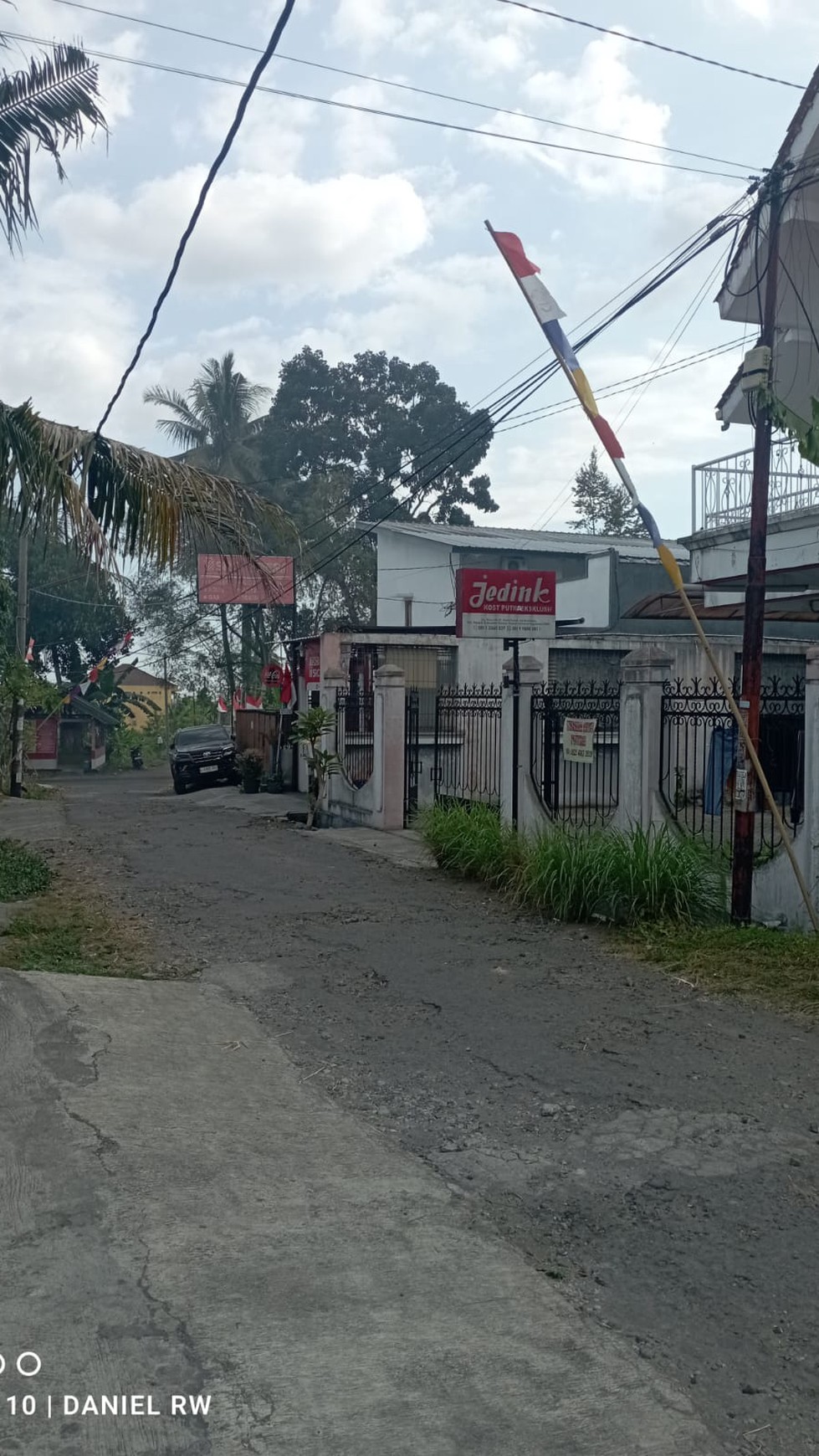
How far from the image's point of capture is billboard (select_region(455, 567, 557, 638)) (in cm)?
1385

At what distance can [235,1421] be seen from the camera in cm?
312

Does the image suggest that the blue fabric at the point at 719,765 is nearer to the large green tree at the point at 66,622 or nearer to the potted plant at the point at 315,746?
the potted plant at the point at 315,746

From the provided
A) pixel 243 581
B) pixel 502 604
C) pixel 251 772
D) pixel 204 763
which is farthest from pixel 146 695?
pixel 502 604

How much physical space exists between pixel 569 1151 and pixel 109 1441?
8.48 feet

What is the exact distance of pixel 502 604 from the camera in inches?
547

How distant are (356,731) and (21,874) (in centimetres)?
912

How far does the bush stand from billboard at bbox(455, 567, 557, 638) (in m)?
2.96

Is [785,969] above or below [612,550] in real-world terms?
below

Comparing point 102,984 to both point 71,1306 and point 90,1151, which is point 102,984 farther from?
point 71,1306

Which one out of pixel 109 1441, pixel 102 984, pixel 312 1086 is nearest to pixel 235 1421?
pixel 109 1441

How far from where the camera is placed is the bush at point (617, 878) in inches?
391

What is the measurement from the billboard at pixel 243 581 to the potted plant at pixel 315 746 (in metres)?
1.87

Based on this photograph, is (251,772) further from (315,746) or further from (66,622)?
(66,622)

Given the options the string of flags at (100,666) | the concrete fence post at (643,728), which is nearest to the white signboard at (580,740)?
the concrete fence post at (643,728)
